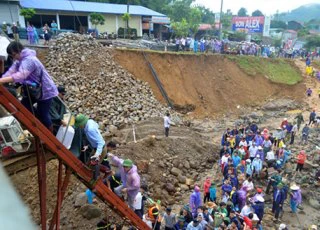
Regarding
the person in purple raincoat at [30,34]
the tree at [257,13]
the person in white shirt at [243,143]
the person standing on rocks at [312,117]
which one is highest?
the tree at [257,13]

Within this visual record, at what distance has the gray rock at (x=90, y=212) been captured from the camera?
10.0 meters

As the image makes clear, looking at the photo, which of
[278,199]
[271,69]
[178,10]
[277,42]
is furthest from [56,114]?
[277,42]

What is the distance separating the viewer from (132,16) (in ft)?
119

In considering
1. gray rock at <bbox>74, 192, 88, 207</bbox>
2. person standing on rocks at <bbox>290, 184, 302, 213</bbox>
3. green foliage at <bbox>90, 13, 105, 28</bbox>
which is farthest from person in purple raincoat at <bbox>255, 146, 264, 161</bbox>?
green foliage at <bbox>90, 13, 105, 28</bbox>

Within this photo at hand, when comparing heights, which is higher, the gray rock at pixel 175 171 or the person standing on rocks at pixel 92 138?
the person standing on rocks at pixel 92 138

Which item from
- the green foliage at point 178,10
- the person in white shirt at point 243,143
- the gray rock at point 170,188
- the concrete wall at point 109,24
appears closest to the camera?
the gray rock at point 170,188

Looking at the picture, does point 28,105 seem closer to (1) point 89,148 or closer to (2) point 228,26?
(1) point 89,148

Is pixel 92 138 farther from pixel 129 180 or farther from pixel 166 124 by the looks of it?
pixel 166 124

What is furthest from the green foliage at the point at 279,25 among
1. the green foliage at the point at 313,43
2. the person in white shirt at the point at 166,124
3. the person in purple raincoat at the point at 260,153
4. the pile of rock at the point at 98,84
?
the person in purple raincoat at the point at 260,153

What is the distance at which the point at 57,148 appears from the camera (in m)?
5.04

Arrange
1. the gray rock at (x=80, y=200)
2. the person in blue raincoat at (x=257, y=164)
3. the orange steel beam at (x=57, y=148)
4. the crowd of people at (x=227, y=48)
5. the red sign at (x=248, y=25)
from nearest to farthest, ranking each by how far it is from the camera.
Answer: the orange steel beam at (x=57, y=148) < the gray rock at (x=80, y=200) < the person in blue raincoat at (x=257, y=164) < the crowd of people at (x=227, y=48) < the red sign at (x=248, y=25)

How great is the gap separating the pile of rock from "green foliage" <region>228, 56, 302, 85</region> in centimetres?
1243

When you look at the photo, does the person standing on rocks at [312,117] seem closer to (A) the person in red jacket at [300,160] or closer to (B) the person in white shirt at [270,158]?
(A) the person in red jacket at [300,160]

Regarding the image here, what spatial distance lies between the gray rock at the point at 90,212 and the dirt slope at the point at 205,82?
13.2m
